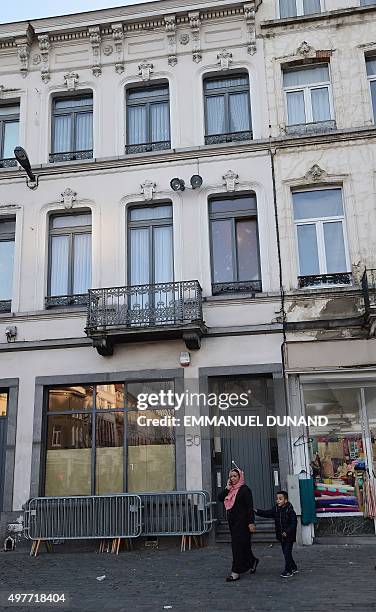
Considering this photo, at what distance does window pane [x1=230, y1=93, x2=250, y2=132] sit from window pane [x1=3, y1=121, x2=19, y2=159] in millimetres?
5464

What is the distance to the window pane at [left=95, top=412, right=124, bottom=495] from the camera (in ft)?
40.6

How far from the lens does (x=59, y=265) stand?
13.9 meters

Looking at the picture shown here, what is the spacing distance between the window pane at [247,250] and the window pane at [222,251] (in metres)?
0.18

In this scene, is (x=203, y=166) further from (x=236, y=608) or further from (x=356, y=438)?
(x=236, y=608)

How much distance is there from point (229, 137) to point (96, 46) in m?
4.25

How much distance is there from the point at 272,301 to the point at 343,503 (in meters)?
4.29

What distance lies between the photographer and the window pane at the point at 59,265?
45.1 feet

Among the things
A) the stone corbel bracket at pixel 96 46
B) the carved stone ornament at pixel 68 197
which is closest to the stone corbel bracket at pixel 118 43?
the stone corbel bracket at pixel 96 46

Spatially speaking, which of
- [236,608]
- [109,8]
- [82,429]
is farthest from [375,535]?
[109,8]

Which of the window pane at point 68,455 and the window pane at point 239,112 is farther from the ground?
the window pane at point 239,112

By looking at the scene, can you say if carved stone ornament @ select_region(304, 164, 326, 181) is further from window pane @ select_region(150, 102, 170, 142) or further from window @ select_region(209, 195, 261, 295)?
window pane @ select_region(150, 102, 170, 142)

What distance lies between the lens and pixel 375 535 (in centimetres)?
1134

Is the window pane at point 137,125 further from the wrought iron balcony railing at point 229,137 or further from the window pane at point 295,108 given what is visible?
the window pane at point 295,108

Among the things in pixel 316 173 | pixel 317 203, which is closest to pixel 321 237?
pixel 317 203
